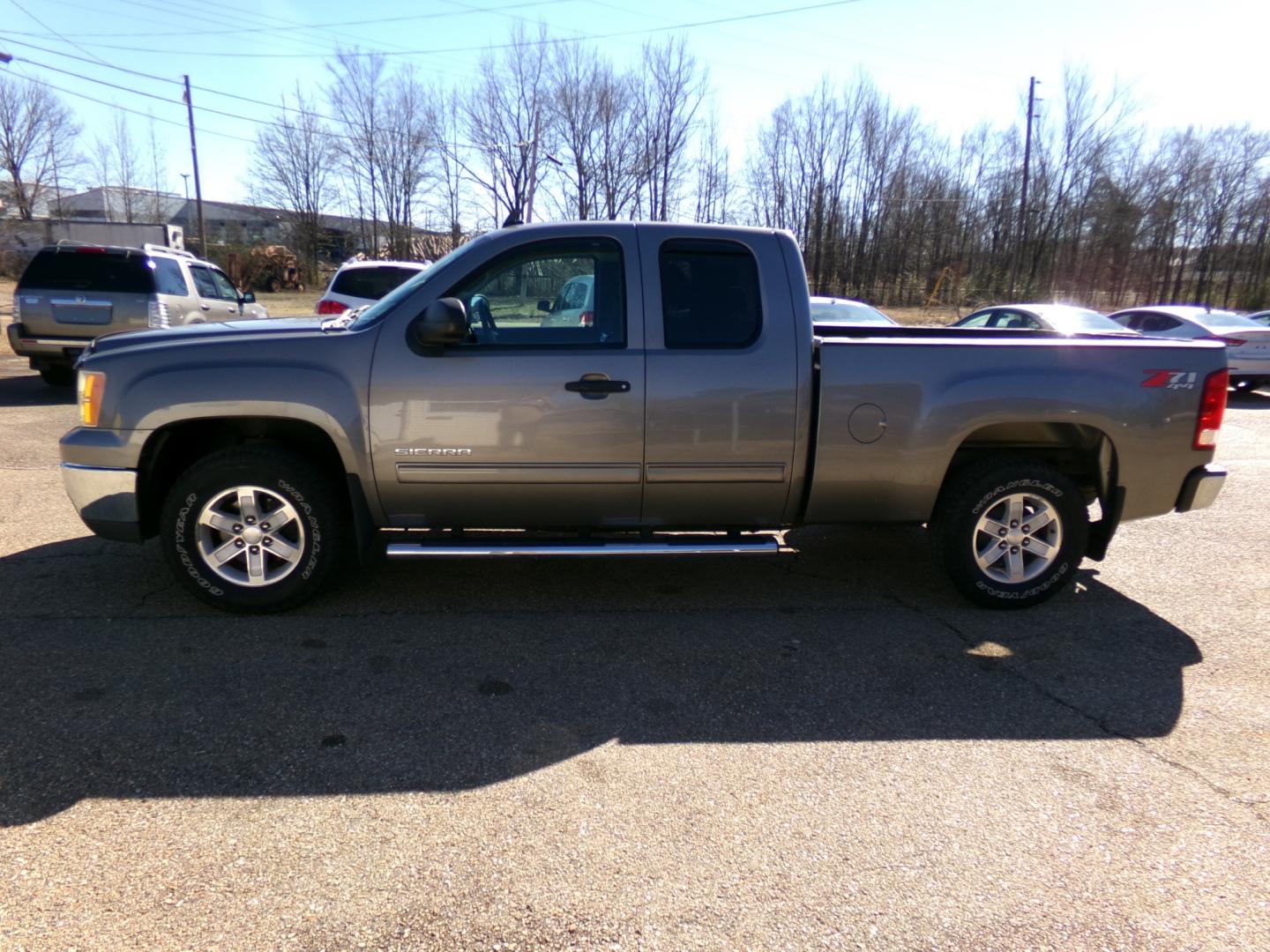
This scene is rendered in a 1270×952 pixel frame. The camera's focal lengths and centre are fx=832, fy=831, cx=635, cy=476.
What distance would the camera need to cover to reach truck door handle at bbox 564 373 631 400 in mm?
4172

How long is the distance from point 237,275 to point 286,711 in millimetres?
43228

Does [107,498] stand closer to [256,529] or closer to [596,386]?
[256,529]

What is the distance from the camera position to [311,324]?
4676 mm

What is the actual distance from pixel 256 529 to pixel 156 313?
329 inches

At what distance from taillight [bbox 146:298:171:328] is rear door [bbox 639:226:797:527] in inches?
363

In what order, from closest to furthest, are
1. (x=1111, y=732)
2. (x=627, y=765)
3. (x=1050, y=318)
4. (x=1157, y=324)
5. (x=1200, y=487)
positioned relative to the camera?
(x=627, y=765) < (x=1111, y=732) < (x=1200, y=487) < (x=1050, y=318) < (x=1157, y=324)

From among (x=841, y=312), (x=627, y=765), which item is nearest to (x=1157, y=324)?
(x=841, y=312)

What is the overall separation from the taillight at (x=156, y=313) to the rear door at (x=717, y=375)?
9.22 metres

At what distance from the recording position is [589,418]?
4.21 meters

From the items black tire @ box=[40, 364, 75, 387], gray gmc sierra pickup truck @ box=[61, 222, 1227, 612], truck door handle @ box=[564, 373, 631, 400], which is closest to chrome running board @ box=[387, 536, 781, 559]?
gray gmc sierra pickup truck @ box=[61, 222, 1227, 612]

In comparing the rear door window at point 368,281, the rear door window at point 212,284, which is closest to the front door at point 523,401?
the rear door window at point 368,281

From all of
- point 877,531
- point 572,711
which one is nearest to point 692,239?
point 572,711

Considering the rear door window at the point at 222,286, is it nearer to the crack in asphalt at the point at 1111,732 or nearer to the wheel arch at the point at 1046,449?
the wheel arch at the point at 1046,449

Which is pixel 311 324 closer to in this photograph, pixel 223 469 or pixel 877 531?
pixel 223 469
